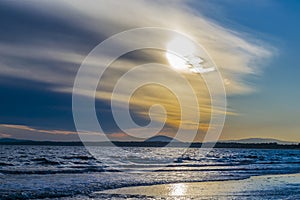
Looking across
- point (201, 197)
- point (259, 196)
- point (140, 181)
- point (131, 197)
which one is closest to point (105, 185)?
point (140, 181)

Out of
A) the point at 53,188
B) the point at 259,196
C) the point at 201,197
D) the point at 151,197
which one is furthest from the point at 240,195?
the point at 53,188

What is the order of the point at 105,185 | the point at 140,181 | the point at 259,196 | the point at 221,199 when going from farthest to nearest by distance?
1. the point at 140,181
2. the point at 105,185
3. the point at 259,196
4. the point at 221,199

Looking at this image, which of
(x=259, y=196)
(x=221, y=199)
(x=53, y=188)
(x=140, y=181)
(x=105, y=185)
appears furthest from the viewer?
(x=140, y=181)

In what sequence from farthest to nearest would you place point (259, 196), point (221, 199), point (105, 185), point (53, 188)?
point (105, 185)
point (53, 188)
point (259, 196)
point (221, 199)

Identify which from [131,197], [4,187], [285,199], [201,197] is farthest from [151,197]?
[4,187]

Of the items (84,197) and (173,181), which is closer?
(84,197)

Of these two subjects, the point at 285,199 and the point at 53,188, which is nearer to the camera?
the point at 285,199

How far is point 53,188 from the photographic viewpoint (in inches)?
800

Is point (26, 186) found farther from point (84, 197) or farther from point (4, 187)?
point (84, 197)

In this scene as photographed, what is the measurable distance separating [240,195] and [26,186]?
10.8m

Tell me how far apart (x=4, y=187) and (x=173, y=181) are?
10.2 metres

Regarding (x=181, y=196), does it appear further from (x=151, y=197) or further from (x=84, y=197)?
(x=84, y=197)

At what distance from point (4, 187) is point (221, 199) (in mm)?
10779

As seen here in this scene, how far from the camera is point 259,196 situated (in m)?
19.0
